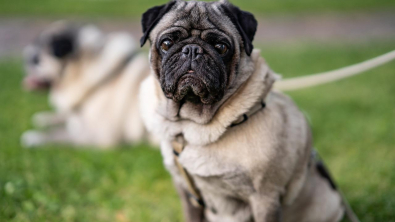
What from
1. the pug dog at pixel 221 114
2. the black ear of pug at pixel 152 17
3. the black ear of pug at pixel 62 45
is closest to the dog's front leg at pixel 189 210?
the pug dog at pixel 221 114

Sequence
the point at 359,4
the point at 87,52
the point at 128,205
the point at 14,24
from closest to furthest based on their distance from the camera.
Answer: the point at 128,205
the point at 87,52
the point at 14,24
the point at 359,4

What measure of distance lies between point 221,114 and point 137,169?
2373 mm

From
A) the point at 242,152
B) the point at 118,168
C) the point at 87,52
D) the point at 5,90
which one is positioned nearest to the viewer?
the point at 242,152

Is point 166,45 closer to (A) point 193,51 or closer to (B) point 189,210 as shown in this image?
(A) point 193,51

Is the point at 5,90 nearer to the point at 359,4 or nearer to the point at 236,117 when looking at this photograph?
the point at 236,117

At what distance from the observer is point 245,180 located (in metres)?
2.55

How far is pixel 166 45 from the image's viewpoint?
254cm

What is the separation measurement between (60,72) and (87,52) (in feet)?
1.88

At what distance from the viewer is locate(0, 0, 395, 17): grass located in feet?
56.0

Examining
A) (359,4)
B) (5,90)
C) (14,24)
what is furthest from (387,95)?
(14,24)

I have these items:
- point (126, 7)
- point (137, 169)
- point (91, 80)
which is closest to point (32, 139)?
point (91, 80)

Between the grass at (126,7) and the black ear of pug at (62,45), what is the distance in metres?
11.7

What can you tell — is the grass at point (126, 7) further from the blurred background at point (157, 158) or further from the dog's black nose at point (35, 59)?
the dog's black nose at point (35, 59)

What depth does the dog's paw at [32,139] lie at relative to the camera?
5327 mm
